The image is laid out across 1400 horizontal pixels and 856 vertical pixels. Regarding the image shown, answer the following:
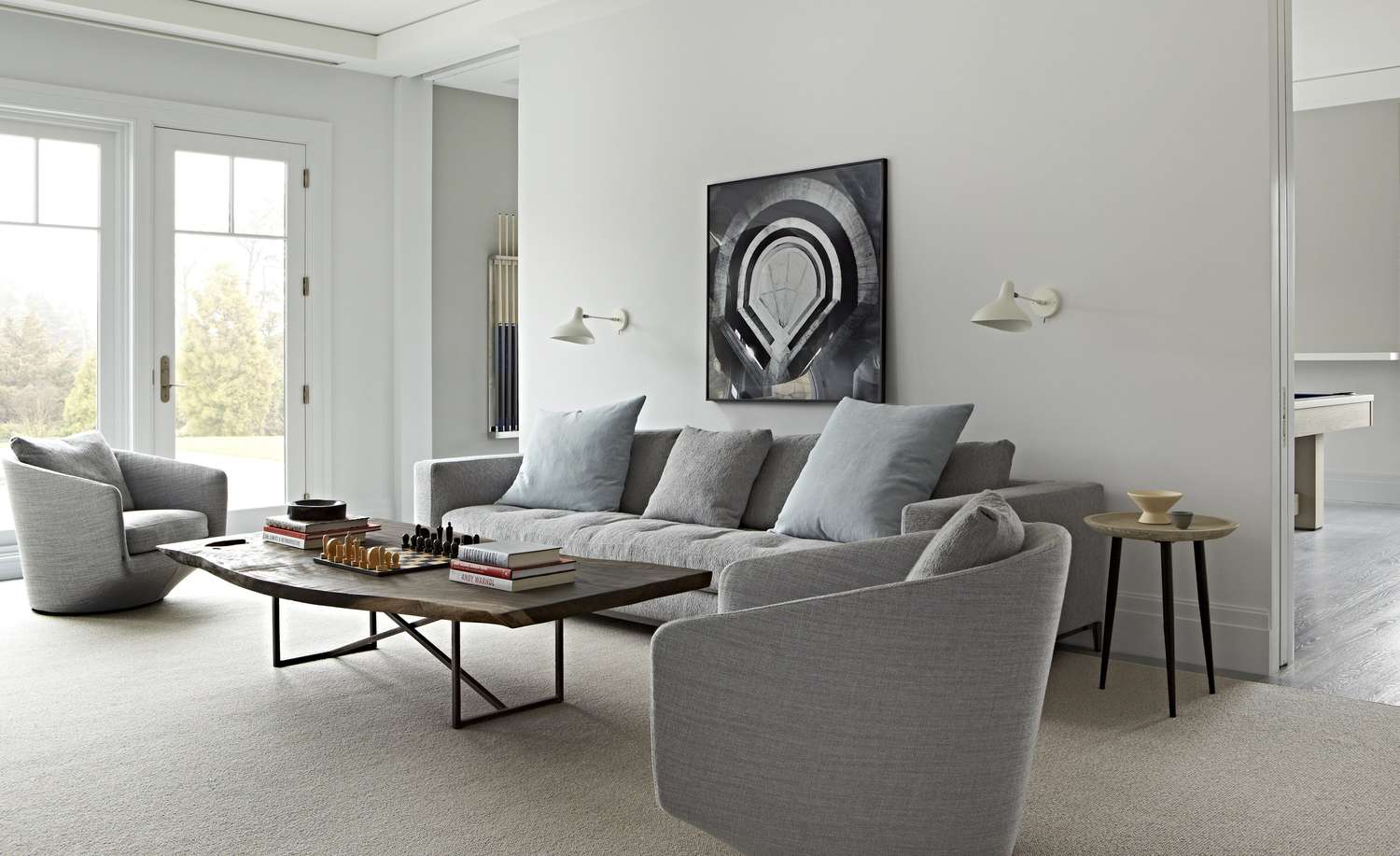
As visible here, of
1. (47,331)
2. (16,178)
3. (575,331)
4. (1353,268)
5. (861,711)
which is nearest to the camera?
(861,711)

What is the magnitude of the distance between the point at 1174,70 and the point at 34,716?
4.09 metres

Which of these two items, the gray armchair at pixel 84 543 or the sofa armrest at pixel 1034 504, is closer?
the sofa armrest at pixel 1034 504

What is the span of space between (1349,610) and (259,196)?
5.87 metres

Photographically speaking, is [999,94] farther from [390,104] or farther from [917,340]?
[390,104]

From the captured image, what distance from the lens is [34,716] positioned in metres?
3.30

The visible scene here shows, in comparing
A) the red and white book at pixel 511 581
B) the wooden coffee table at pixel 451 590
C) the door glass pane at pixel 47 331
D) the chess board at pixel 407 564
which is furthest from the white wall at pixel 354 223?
the red and white book at pixel 511 581

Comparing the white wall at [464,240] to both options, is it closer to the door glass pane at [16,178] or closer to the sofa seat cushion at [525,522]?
the door glass pane at [16,178]

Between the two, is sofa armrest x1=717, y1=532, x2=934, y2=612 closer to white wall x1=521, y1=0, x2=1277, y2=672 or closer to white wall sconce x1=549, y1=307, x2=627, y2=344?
white wall x1=521, y1=0, x2=1277, y2=672

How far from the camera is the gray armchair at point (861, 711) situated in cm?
194

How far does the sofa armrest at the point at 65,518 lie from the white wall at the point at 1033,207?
2.37 meters

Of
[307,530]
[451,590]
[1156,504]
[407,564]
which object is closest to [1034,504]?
[1156,504]

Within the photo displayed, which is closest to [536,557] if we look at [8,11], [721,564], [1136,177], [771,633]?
[721,564]

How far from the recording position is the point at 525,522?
4617 mm

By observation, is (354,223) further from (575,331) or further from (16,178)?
(575,331)
